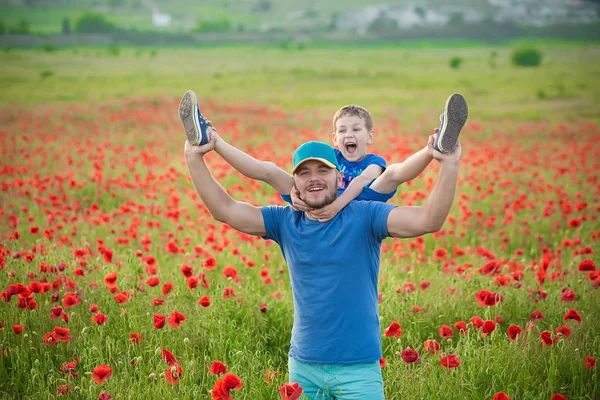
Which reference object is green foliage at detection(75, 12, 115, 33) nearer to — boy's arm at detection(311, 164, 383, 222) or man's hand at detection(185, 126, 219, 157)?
boy's arm at detection(311, 164, 383, 222)

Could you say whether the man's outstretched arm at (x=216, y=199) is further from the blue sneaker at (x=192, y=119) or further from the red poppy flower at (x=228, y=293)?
the red poppy flower at (x=228, y=293)

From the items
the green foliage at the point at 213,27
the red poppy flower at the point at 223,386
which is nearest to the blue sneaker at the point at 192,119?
the red poppy flower at the point at 223,386

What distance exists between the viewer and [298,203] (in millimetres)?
3191

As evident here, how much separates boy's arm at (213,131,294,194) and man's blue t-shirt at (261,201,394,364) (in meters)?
0.34

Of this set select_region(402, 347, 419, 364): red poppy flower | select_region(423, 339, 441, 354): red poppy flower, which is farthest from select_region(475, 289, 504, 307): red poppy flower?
select_region(402, 347, 419, 364): red poppy flower

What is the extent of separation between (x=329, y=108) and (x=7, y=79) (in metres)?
16.1

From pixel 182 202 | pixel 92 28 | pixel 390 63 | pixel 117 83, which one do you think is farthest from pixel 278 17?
pixel 182 202

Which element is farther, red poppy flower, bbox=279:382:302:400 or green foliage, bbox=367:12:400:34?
green foliage, bbox=367:12:400:34

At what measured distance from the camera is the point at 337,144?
15.1 ft

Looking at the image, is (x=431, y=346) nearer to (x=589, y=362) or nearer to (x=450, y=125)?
(x=589, y=362)

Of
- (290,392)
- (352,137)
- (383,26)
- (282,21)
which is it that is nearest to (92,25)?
(383,26)

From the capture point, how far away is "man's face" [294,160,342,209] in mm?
3154

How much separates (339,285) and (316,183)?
1.64 feet

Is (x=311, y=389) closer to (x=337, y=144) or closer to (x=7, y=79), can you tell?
(x=337, y=144)
